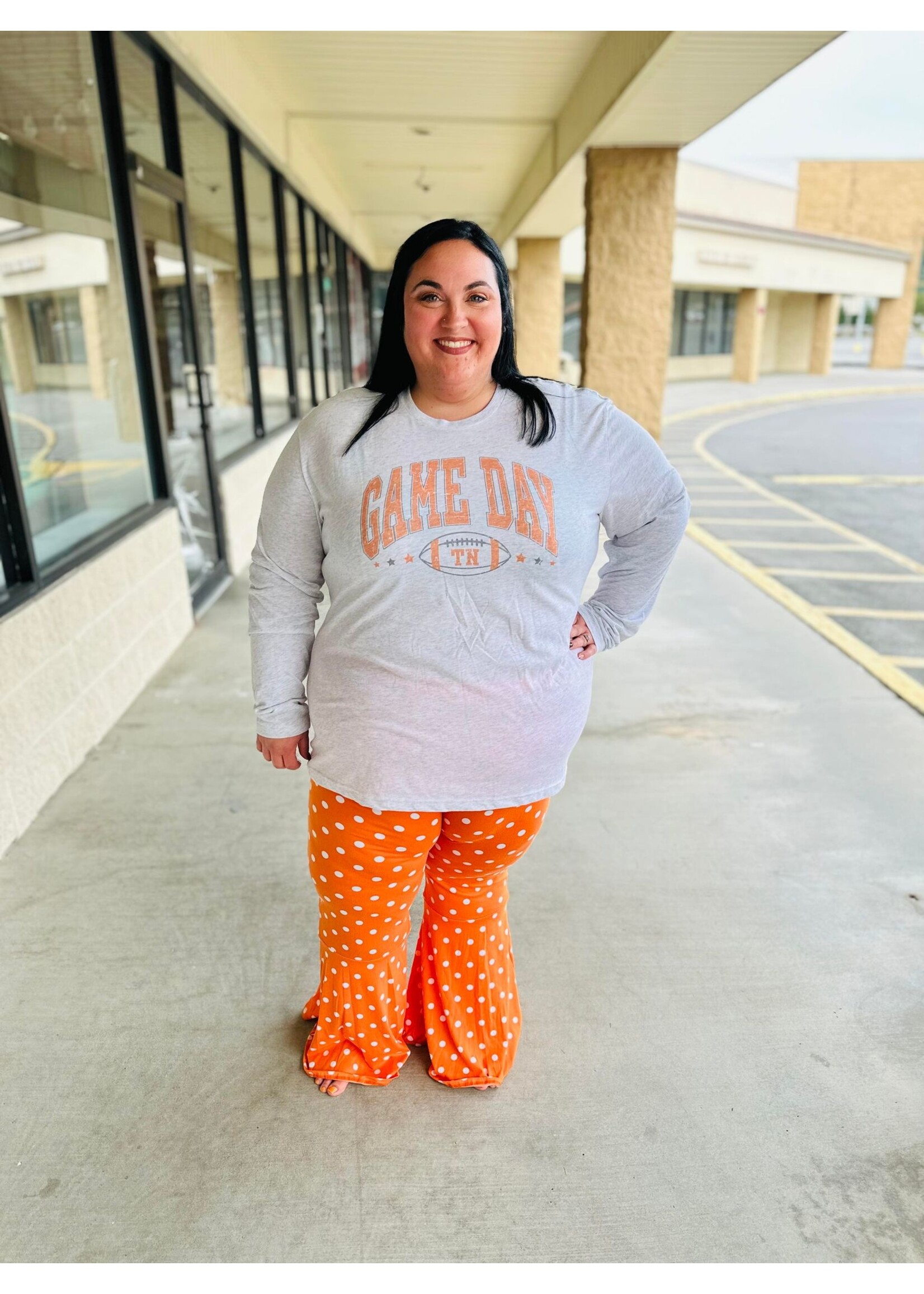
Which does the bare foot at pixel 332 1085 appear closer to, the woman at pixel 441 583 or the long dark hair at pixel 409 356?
the woman at pixel 441 583

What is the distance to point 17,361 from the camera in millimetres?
3295

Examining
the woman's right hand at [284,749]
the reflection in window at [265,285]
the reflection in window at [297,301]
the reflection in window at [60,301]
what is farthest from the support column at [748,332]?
the woman's right hand at [284,749]

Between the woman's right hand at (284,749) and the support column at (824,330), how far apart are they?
31.2m

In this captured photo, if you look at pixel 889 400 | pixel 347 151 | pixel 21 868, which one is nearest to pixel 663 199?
pixel 347 151

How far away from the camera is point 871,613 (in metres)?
5.39

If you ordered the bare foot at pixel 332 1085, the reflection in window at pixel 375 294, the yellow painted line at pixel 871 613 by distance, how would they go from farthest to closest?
the reflection in window at pixel 375 294, the yellow painted line at pixel 871 613, the bare foot at pixel 332 1085

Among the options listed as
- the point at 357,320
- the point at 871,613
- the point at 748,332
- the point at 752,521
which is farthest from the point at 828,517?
the point at 748,332

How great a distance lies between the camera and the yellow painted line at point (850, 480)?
10.1m

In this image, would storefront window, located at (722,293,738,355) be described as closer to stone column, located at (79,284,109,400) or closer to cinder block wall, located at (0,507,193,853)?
stone column, located at (79,284,109,400)

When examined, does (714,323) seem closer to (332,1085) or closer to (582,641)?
(582,641)

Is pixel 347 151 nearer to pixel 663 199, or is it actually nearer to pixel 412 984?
pixel 663 199

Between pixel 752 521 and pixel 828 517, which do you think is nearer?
pixel 752 521

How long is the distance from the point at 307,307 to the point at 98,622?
6.88 m

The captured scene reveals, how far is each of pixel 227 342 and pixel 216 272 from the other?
0.46 metres
